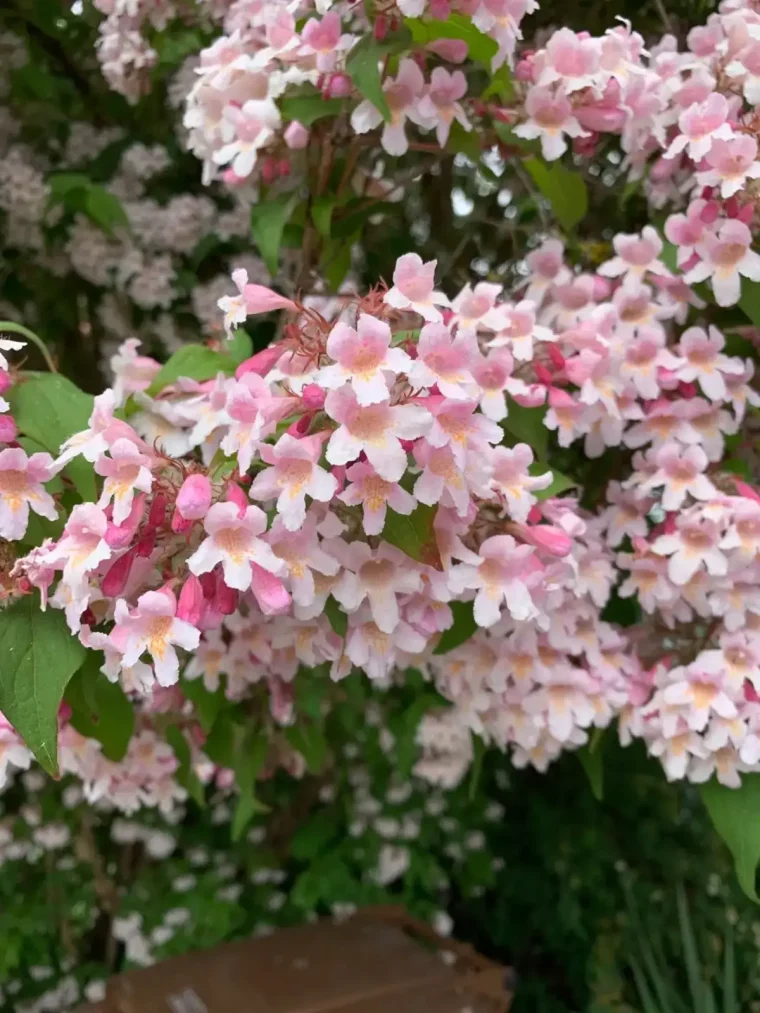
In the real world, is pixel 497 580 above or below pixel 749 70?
below

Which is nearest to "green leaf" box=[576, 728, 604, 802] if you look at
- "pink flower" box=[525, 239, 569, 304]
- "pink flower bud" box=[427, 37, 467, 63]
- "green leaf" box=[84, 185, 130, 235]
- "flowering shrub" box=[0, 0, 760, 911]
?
"flowering shrub" box=[0, 0, 760, 911]

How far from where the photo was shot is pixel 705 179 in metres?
0.75

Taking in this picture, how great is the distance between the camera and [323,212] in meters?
0.88

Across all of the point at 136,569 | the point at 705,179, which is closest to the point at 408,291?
the point at 136,569

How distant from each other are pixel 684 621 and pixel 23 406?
0.65 m

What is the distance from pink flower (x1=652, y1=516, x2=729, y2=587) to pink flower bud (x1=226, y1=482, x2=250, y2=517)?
43 centimetres

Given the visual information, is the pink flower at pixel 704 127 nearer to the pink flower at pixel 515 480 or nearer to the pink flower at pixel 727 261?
the pink flower at pixel 727 261

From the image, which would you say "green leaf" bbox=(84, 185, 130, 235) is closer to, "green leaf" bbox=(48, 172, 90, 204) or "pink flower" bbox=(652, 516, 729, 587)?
"green leaf" bbox=(48, 172, 90, 204)

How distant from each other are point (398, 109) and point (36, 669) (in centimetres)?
58

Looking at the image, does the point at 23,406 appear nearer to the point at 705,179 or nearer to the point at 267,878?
the point at 705,179

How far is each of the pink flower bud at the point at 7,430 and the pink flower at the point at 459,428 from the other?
28 cm

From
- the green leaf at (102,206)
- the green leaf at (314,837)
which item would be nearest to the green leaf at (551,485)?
the green leaf at (102,206)

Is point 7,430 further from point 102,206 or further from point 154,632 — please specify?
point 102,206

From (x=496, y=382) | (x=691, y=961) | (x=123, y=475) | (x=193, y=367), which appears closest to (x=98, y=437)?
(x=123, y=475)
